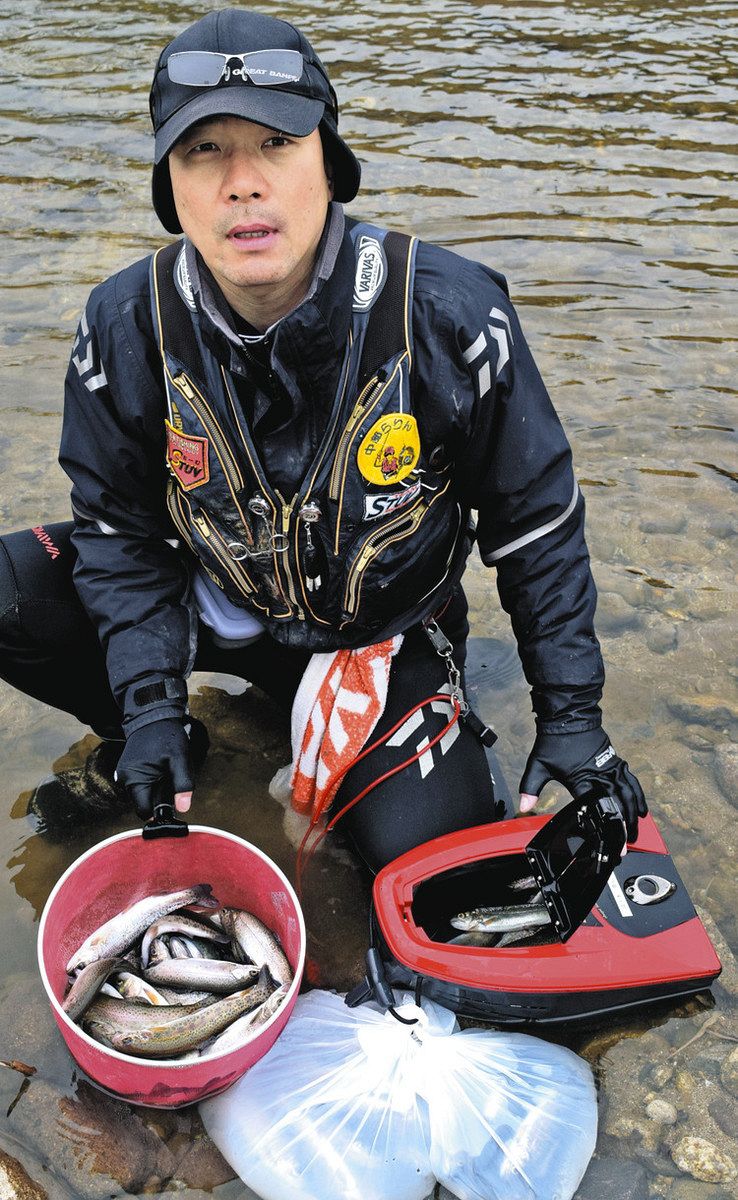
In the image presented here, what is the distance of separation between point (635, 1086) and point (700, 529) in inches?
106

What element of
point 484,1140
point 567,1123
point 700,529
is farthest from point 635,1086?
point 700,529

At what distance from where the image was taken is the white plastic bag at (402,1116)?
2654 mm

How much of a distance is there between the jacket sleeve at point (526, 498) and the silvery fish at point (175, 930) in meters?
1.12

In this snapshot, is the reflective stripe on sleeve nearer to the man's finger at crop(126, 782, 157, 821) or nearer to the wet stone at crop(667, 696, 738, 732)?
the man's finger at crop(126, 782, 157, 821)

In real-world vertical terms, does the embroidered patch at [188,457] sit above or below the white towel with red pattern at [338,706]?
above

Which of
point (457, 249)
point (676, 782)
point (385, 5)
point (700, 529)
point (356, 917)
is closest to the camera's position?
point (356, 917)

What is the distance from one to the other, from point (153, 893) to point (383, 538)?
1.31 m

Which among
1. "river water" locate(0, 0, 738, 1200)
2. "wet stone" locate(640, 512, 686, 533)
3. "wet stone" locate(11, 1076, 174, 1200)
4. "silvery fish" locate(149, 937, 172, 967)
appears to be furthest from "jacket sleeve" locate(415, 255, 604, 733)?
"wet stone" locate(640, 512, 686, 533)

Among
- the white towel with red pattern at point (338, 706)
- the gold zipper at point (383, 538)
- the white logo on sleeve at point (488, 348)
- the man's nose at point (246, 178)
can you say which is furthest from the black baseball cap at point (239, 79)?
the white towel with red pattern at point (338, 706)

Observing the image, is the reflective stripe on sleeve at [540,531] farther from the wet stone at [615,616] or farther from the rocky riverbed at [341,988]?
the wet stone at [615,616]

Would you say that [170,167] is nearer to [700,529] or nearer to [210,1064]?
[210,1064]

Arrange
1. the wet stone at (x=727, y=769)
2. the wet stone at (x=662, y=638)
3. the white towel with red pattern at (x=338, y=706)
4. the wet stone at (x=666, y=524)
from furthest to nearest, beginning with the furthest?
the wet stone at (x=666, y=524) < the wet stone at (x=662, y=638) < the wet stone at (x=727, y=769) < the white towel with red pattern at (x=338, y=706)

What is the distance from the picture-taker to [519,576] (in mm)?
3152

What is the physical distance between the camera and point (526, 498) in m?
3.06
